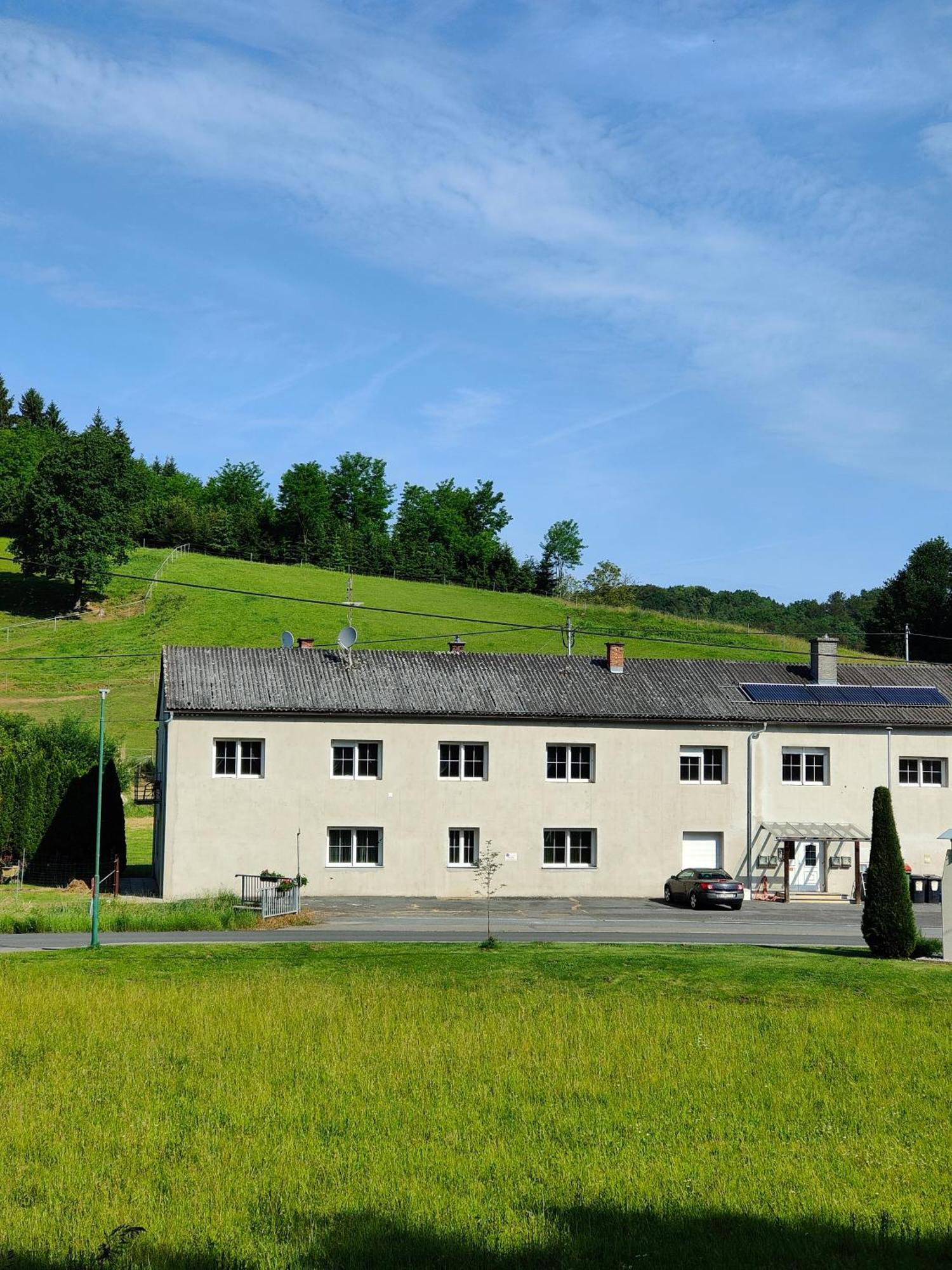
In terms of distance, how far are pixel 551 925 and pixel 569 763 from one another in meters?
11.3

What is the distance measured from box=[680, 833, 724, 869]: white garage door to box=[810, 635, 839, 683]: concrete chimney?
29.5 feet

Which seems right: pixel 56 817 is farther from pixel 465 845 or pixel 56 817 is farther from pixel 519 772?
pixel 519 772

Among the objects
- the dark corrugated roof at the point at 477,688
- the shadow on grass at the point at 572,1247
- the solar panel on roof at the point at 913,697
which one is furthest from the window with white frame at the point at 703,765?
the shadow on grass at the point at 572,1247

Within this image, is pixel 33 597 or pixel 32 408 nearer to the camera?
pixel 33 597

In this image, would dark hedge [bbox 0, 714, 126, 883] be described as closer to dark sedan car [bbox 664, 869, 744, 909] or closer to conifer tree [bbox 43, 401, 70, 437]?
dark sedan car [bbox 664, 869, 744, 909]

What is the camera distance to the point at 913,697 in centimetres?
5200

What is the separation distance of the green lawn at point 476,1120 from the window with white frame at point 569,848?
22.3 m

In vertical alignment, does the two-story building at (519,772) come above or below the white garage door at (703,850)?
above

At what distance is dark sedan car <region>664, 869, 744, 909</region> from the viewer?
43.6m

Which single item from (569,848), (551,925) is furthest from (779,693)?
(551,925)

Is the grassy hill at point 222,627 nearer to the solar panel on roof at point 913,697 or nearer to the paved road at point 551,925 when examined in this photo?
the solar panel on roof at point 913,697

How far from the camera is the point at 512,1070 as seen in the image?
16906 millimetres

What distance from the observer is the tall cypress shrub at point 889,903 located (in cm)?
2844

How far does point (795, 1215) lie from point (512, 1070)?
624 centimetres
